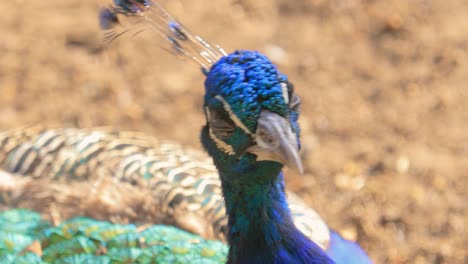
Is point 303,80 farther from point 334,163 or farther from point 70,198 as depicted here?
point 70,198

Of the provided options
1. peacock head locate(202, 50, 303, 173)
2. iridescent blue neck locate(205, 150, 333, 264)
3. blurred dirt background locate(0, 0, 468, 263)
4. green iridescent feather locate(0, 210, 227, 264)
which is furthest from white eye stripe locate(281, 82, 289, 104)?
blurred dirt background locate(0, 0, 468, 263)

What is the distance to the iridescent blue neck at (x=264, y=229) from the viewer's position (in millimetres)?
1716

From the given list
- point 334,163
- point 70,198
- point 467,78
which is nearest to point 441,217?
point 334,163

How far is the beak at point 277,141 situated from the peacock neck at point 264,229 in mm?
222

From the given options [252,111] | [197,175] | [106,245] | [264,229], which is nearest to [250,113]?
[252,111]

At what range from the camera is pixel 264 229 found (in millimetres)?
1759

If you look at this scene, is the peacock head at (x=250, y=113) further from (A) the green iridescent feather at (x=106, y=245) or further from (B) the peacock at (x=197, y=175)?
(A) the green iridescent feather at (x=106, y=245)

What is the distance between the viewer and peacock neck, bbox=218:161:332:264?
172 centimetres

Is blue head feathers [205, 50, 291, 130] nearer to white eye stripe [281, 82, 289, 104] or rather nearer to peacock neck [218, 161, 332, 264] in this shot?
white eye stripe [281, 82, 289, 104]

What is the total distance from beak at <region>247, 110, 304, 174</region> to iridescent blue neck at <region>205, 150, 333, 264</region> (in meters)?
0.22

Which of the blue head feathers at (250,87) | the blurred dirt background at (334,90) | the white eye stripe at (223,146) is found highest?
the blurred dirt background at (334,90)

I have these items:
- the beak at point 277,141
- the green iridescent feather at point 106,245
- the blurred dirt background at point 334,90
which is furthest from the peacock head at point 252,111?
the blurred dirt background at point 334,90

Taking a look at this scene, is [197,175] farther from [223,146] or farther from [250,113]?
[250,113]

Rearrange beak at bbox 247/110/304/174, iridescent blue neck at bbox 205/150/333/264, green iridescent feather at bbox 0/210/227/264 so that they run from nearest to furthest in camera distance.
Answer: beak at bbox 247/110/304/174 → iridescent blue neck at bbox 205/150/333/264 → green iridescent feather at bbox 0/210/227/264
